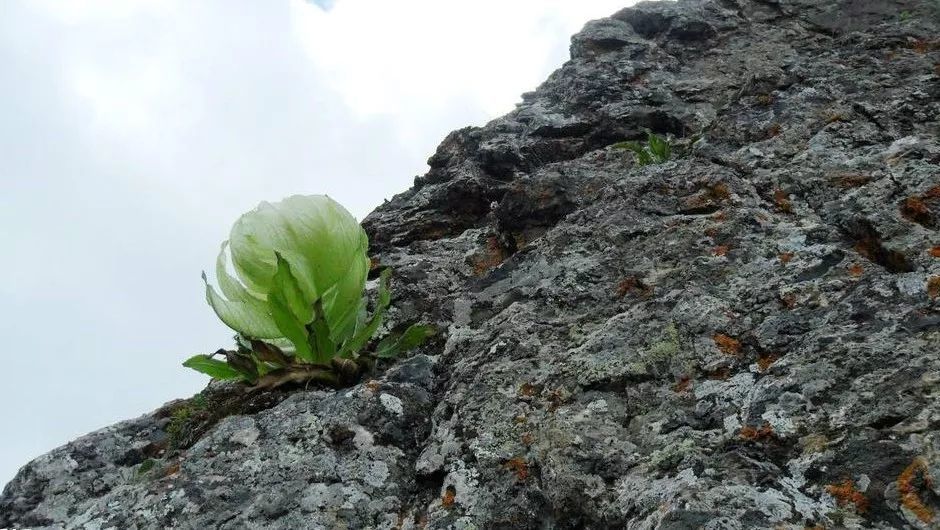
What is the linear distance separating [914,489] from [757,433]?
42 centimetres

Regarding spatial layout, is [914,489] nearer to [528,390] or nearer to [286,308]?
[528,390]

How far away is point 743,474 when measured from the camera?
1906mm

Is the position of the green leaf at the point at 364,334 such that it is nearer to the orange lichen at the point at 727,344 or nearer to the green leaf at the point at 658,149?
the orange lichen at the point at 727,344

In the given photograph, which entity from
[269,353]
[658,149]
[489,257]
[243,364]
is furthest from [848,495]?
[658,149]

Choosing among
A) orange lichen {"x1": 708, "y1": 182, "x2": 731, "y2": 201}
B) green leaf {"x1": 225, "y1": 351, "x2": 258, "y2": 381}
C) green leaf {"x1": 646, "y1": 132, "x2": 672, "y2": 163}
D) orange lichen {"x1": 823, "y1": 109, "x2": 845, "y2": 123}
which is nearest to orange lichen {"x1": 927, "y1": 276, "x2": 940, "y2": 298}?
orange lichen {"x1": 708, "y1": 182, "x2": 731, "y2": 201}

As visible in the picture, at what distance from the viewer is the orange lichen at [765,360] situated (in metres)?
2.30

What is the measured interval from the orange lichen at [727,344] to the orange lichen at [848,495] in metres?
0.67

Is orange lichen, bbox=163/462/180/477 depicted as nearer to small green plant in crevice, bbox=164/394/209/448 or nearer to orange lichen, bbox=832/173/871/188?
small green plant in crevice, bbox=164/394/209/448

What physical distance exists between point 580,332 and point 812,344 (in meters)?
0.83

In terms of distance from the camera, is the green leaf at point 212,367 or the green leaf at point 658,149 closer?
the green leaf at point 212,367

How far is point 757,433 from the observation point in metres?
2.04

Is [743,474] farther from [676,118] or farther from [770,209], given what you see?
[676,118]

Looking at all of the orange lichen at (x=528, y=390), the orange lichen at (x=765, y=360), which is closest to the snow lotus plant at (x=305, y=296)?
the orange lichen at (x=528, y=390)

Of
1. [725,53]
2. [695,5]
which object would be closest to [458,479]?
[725,53]
